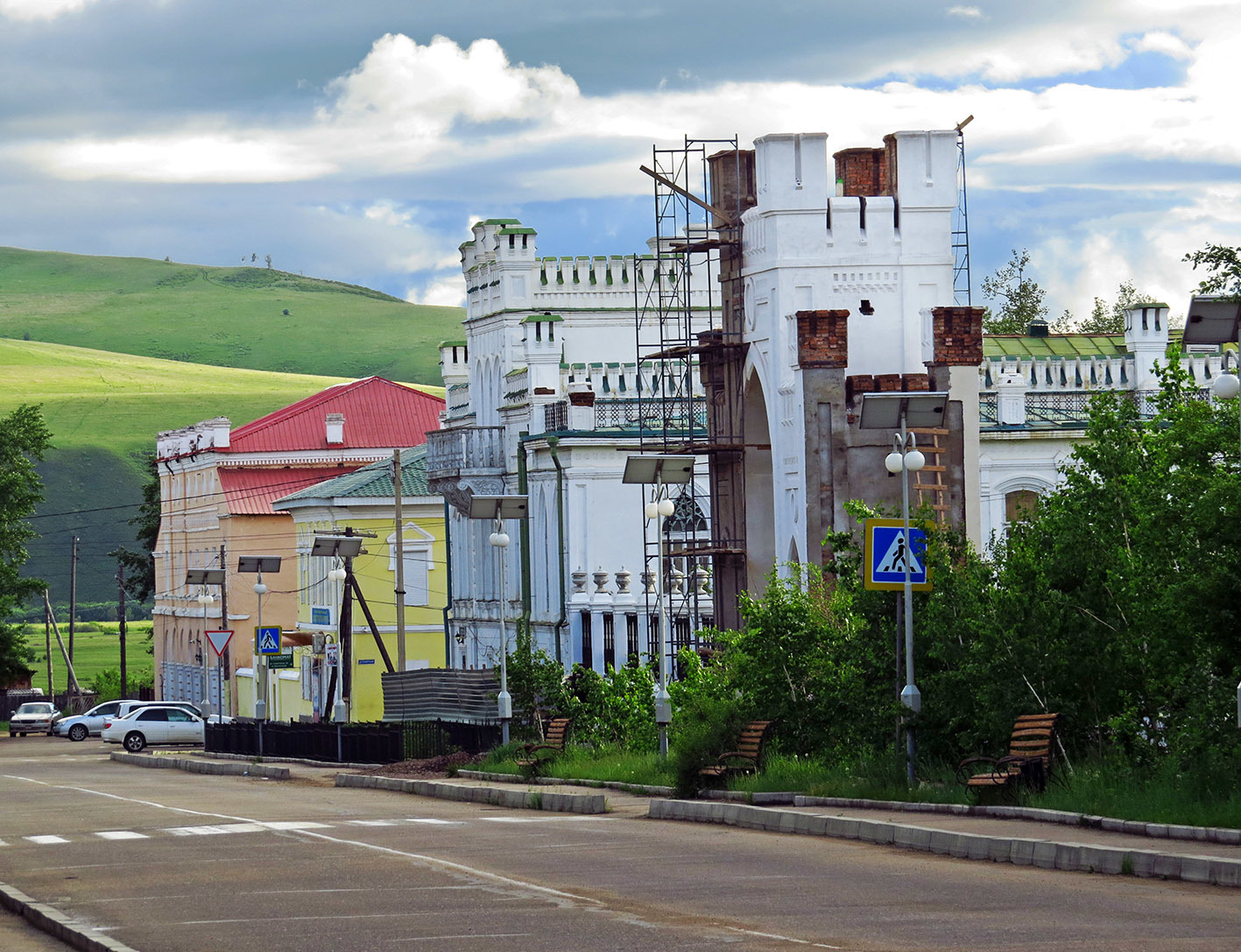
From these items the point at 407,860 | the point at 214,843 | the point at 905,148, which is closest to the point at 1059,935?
the point at 407,860

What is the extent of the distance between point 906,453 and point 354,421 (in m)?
61.4

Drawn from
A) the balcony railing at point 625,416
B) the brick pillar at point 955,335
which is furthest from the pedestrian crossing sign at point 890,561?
the balcony railing at point 625,416

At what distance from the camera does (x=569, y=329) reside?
53500mm

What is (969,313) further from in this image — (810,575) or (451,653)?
(451,653)

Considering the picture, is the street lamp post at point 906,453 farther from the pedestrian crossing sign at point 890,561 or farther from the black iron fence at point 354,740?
the black iron fence at point 354,740

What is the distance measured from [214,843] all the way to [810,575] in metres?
8.59

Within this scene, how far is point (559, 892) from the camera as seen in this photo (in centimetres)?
1537

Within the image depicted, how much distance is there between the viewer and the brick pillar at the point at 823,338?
36.5 m

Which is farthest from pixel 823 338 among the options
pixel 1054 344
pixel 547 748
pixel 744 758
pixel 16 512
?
pixel 16 512

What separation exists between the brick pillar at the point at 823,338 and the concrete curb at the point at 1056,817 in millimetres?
14938

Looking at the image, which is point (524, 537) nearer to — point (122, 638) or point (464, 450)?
point (464, 450)

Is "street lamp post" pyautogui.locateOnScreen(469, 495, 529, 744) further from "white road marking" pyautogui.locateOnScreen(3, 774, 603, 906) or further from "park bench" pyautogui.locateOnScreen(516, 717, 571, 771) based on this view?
"white road marking" pyautogui.locateOnScreen(3, 774, 603, 906)

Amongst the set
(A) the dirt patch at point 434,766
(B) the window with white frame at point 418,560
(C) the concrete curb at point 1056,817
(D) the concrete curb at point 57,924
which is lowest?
(A) the dirt patch at point 434,766

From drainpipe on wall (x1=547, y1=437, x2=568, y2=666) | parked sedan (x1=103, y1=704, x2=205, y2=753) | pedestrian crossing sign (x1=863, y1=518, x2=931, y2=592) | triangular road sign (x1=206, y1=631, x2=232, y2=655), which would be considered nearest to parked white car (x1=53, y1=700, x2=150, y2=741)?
parked sedan (x1=103, y1=704, x2=205, y2=753)
